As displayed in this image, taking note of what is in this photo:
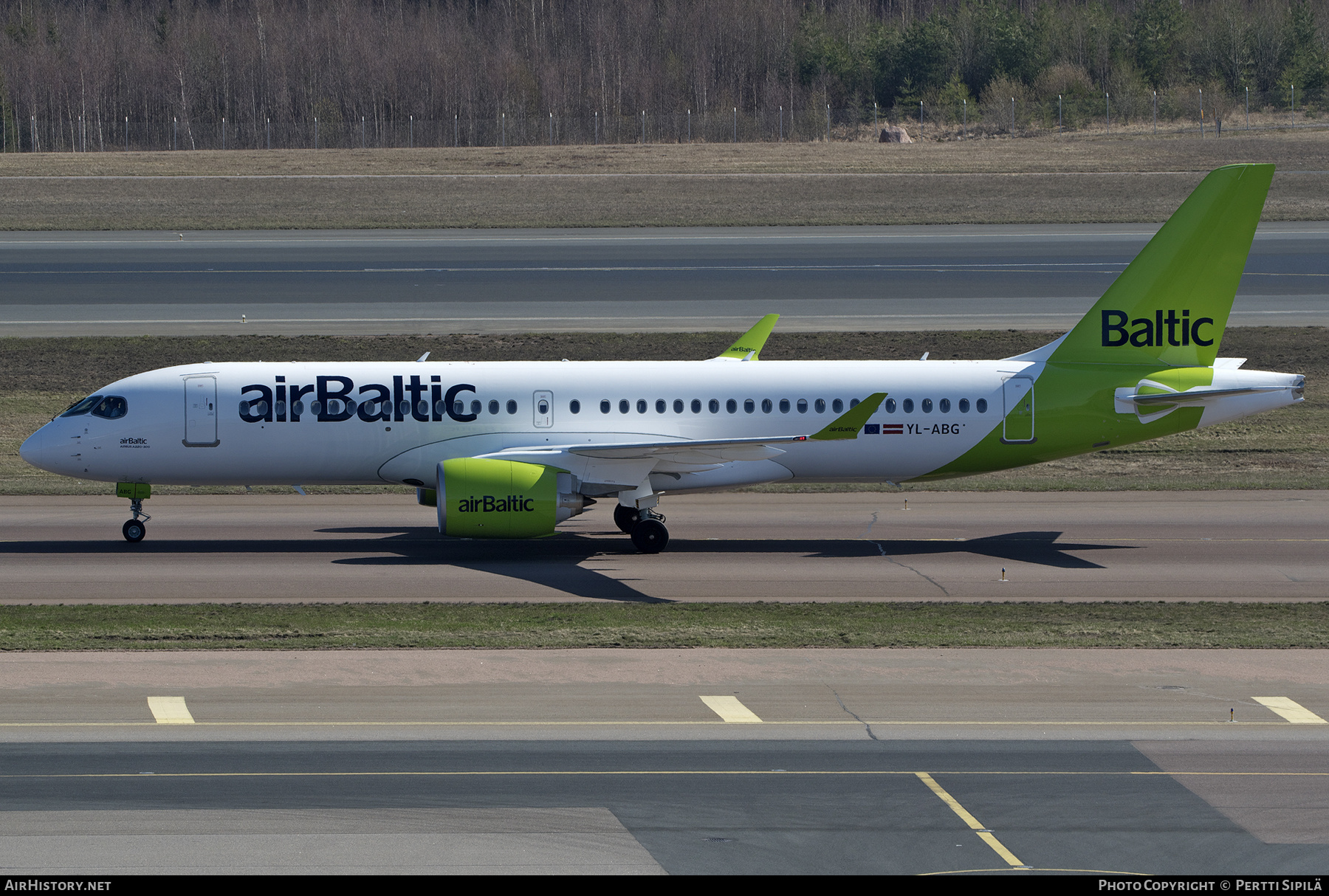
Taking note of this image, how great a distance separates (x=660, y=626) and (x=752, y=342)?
12835 mm

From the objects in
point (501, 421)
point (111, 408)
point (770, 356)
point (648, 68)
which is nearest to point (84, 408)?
point (111, 408)

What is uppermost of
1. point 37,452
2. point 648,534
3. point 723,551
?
point 37,452

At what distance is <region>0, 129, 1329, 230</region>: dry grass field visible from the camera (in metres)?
74.0

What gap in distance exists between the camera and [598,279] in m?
58.7

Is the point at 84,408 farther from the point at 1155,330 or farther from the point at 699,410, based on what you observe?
the point at 1155,330

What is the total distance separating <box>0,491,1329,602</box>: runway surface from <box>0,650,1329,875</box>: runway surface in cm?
485

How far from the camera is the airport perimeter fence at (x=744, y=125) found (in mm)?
105125

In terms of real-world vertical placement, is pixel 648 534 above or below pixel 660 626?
above

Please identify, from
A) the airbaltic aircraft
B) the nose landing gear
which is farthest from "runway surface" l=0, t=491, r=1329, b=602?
the airbaltic aircraft

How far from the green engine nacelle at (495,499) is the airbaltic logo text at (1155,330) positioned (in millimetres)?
12341

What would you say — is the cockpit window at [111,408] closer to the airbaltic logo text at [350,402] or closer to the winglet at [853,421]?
the airbaltic logo text at [350,402]

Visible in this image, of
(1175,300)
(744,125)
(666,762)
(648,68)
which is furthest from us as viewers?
(648,68)

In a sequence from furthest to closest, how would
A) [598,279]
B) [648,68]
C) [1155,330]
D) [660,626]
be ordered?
[648,68] → [598,279] → [1155,330] → [660,626]

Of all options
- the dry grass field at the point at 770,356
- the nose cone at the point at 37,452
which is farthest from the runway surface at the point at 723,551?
the dry grass field at the point at 770,356
